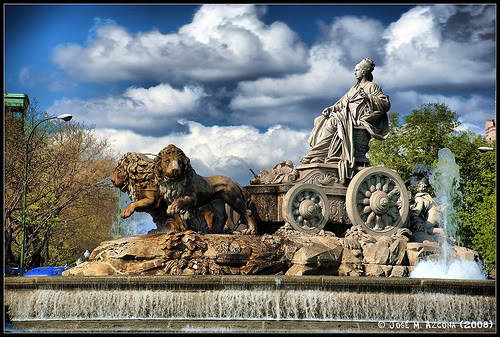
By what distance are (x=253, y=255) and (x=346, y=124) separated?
4777 mm

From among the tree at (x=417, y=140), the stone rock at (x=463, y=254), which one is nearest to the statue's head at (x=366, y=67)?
the stone rock at (x=463, y=254)

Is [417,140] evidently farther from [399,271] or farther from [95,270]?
[95,270]

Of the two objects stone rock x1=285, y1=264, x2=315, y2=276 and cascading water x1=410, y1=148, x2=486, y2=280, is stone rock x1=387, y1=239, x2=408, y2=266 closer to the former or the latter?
cascading water x1=410, y1=148, x2=486, y2=280

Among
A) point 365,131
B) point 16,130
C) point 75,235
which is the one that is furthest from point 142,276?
point 75,235

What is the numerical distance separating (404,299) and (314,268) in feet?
8.87

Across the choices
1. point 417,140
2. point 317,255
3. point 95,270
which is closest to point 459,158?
point 417,140

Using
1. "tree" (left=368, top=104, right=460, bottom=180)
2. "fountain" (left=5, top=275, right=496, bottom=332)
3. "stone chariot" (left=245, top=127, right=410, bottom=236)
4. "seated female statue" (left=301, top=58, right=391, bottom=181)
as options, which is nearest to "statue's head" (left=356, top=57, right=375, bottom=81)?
"seated female statue" (left=301, top=58, right=391, bottom=181)

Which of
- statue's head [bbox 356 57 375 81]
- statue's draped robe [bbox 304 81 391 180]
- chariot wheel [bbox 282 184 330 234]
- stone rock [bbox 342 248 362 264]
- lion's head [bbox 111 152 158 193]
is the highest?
statue's head [bbox 356 57 375 81]

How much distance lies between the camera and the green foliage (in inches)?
1535

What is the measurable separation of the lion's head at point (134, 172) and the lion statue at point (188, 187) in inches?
20.6

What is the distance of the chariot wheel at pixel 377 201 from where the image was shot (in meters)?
20.0

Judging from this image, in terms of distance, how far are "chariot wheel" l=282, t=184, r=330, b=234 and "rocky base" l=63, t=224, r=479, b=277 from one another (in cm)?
29

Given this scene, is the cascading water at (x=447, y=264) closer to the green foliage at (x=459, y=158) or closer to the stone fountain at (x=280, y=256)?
the stone fountain at (x=280, y=256)

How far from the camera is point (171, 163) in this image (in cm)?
1822
